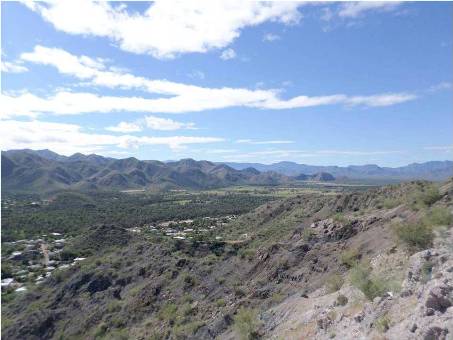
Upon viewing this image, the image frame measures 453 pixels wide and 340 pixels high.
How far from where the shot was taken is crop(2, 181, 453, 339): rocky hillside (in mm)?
13672

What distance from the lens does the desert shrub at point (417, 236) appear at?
19.5 m

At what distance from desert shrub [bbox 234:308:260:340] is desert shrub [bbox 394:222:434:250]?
8348 millimetres

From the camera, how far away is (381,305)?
44.5 feet

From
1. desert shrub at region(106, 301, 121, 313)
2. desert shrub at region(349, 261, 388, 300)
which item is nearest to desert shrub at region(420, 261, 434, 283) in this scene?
desert shrub at region(349, 261, 388, 300)

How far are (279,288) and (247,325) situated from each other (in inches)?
265

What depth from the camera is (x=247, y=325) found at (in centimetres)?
2066

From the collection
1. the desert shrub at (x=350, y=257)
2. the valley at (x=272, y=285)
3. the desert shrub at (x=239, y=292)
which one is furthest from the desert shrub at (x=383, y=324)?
the desert shrub at (x=239, y=292)

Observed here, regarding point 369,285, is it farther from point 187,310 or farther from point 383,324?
point 187,310

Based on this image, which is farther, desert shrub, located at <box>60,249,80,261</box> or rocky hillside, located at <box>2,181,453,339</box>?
desert shrub, located at <box>60,249,80,261</box>

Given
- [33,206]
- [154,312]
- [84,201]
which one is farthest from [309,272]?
[84,201]

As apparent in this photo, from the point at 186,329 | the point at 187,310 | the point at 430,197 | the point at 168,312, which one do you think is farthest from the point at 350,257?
the point at 168,312

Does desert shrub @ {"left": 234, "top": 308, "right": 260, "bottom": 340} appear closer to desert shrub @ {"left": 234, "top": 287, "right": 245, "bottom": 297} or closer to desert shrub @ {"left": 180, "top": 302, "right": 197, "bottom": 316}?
desert shrub @ {"left": 234, "top": 287, "right": 245, "bottom": 297}

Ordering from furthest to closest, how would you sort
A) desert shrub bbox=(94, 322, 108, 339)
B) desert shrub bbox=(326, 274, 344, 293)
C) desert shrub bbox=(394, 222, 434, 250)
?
desert shrub bbox=(94, 322, 108, 339) < desert shrub bbox=(326, 274, 344, 293) < desert shrub bbox=(394, 222, 434, 250)

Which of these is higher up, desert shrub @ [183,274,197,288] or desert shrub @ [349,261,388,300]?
desert shrub @ [349,261,388,300]
